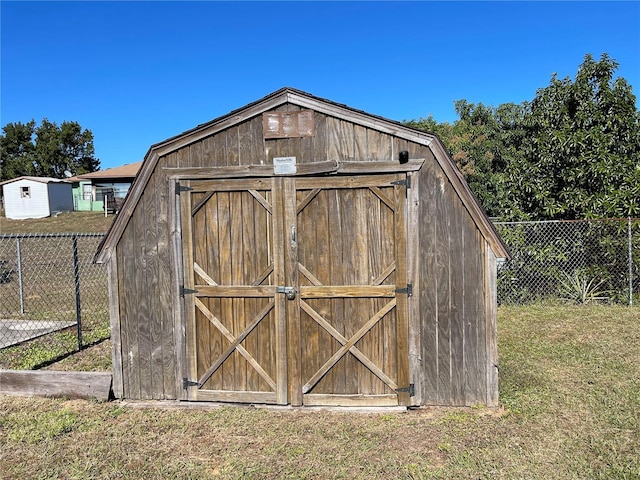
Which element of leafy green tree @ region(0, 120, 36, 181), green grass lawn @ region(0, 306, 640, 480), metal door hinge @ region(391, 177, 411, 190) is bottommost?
green grass lawn @ region(0, 306, 640, 480)

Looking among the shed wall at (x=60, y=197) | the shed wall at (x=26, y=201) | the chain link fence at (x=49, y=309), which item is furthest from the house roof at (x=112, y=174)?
the chain link fence at (x=49, y=309)

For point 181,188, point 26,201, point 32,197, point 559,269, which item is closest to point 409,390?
point 181,188

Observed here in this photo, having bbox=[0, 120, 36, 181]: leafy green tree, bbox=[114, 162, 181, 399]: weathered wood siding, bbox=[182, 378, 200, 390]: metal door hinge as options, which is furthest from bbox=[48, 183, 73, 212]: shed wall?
bbox=[182, 378, 200, 390]: metal door hinge

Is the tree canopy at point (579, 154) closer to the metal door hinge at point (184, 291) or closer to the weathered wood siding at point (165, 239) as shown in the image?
the weathered wood siding at point (165, 239)

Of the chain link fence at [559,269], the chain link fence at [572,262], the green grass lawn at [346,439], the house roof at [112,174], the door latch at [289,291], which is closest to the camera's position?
the green grass lawn at [346,439]

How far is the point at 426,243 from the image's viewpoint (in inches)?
184

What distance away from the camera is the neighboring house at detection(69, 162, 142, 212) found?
31172 millimetres

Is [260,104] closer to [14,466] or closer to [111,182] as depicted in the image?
[14,466]

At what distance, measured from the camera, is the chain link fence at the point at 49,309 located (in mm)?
6992

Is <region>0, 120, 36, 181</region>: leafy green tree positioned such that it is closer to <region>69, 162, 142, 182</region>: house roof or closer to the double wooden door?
<region>69, 162, 142, 182</region>: house roof

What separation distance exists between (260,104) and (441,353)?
314cm

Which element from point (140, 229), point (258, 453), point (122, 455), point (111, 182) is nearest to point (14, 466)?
point (122, 455)

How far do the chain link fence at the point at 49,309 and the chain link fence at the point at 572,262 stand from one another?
803 centimetres

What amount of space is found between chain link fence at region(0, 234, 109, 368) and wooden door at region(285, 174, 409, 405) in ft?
9.54
